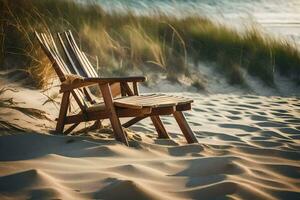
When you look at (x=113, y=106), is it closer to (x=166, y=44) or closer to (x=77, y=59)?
(x=77, y=59)

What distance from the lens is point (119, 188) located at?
236 centimetres

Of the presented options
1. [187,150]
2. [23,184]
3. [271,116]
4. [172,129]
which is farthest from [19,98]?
[271,116]

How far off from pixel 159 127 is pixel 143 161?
1054 mm

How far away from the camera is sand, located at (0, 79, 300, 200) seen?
2.38 m

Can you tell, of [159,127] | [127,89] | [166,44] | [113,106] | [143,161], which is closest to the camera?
[143,161]

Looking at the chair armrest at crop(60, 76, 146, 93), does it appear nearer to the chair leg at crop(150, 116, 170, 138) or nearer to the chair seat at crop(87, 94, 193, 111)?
the chair seat at crop(87, 94, 193, 111)

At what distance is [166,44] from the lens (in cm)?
833

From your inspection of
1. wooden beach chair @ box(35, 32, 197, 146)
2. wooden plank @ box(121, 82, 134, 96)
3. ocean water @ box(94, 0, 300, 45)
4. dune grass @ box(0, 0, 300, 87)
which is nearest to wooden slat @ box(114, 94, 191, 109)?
wooden beach chair @ box(35, 32, 197, 146)

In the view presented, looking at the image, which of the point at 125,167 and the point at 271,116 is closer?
the point at 125,167

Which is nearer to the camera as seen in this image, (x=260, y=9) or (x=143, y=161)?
(x=143, y=161)

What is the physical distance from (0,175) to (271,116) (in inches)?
147

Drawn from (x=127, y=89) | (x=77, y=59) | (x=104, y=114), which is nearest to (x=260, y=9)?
(x=77, y=59)

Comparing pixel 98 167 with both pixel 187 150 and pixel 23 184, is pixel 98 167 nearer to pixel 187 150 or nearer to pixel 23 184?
pixel 23 184

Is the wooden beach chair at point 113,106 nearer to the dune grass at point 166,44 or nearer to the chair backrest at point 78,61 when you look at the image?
the chair backrest at point 78,61
